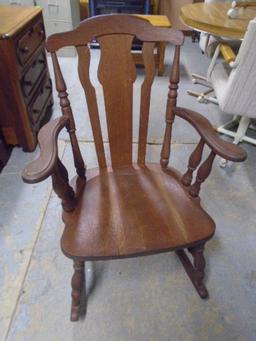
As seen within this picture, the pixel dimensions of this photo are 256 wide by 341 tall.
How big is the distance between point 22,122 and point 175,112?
1.13m

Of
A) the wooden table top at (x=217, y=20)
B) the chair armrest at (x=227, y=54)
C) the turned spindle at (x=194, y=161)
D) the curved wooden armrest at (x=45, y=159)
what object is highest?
the wooden table top at (x=217, y=20)

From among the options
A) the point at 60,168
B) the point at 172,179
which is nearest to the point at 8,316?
the point at 60,168

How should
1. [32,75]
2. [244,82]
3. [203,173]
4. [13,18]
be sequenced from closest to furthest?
[203,173], [244,82], [13,18], [32,75]

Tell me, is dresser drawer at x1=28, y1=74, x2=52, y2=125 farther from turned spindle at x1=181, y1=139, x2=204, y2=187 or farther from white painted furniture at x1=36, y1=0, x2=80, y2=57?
white painted furniture at x1=36, y1=0, x2=80, y2=57

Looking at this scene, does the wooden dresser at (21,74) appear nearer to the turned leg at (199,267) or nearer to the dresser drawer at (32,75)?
the dresser drawer at (32,75)

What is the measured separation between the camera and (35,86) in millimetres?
1852

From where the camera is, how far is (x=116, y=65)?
3.15 ft

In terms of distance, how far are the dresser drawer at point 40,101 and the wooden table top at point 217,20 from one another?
1.23 m

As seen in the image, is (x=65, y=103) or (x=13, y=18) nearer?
(x=65, y=103)

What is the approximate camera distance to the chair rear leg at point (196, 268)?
1.01m

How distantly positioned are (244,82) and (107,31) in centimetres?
95

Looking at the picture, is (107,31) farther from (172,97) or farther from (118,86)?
(172,97)

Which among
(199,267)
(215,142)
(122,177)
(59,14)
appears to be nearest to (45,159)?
(122,177)

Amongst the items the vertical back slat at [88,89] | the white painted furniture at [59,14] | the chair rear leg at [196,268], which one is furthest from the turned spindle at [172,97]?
the white painted furniture at [59,14]
